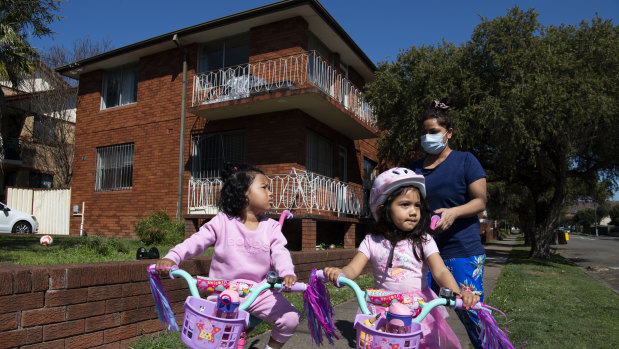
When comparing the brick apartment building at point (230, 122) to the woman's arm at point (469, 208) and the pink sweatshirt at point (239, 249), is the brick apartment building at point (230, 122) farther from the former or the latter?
the woman's arm at point (469, 208)

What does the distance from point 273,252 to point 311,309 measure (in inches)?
23.4

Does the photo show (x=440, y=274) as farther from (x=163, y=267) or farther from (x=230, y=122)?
(x=230, y=122)

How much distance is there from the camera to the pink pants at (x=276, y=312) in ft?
8.68

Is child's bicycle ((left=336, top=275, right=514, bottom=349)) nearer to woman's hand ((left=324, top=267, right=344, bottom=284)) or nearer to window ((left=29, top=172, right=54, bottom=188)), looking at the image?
woman's hand ((left=324, top=267, right=344, bottom=284))

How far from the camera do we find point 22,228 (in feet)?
52.6

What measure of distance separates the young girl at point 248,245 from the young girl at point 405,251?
53 centimetres

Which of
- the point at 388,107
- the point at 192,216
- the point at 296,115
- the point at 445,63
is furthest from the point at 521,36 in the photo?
the point at 192,216

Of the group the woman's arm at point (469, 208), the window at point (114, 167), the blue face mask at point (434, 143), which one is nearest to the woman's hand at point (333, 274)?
the woman's arm at point (469, 208)

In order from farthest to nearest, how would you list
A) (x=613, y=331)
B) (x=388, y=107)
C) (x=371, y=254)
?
(x=388, y=107), (x=613, y=331), (x=371, y=254)

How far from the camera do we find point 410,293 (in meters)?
2.42

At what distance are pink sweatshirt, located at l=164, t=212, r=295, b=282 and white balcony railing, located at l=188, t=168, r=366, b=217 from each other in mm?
8019

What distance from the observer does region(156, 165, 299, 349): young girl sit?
270cm

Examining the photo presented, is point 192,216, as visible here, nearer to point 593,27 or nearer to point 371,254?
point 371,254

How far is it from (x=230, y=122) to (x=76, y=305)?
10.3m
